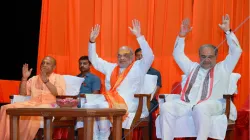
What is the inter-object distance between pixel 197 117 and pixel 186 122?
0.18 m

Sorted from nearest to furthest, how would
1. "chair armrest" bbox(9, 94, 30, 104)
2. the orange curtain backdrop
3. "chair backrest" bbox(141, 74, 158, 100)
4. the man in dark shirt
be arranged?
"chair backrest" bbox(141, 74, 158, 100), "chair armrest" bbox(9, 94, 30, 104), the man in dark shirt, the orange curtain backdrop

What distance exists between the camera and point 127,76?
15.2 feet

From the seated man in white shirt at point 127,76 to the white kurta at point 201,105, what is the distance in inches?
12.2

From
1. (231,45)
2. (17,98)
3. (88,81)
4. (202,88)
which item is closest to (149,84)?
(202,88)

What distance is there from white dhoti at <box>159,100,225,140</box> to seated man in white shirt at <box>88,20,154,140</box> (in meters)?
0.42

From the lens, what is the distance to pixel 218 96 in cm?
420

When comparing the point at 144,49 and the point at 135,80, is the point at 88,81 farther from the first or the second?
the point at 144,49

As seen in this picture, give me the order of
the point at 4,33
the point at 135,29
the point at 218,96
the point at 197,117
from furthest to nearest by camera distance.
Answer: the point at 4,33 → the point at 135,29 → the point at 218,96 → the point at 197,117

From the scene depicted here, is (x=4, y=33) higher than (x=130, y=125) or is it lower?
higher

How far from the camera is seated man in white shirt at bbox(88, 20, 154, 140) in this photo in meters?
4.44

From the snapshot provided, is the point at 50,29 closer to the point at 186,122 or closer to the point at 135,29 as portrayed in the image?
the point at 135,29

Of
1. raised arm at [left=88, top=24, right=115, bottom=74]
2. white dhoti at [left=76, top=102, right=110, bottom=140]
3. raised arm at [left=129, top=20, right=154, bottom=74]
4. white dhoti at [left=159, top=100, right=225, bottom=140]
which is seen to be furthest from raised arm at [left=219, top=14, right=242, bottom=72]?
raised arm at [left=88, top=24, right=115, bottom=74]

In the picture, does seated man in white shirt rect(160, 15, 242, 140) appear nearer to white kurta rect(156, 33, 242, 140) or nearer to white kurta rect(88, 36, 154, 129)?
white kurta rect(156, 33, 242, 140)

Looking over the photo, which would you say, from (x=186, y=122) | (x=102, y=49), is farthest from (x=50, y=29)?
(x=186, y=122)
